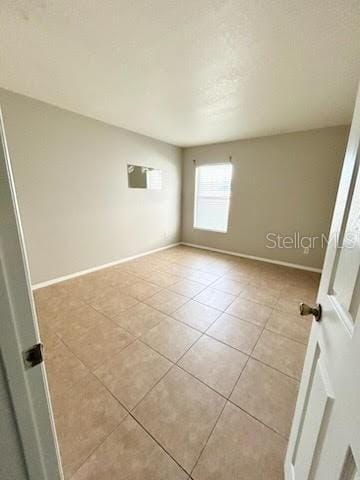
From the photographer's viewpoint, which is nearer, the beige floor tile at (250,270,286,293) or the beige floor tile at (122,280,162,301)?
the beige floor tile at (122,280,162,301)

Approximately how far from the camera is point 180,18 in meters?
1.27

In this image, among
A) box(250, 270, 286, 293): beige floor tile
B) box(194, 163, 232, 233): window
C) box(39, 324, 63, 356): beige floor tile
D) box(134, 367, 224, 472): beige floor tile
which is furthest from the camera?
box(194, 163, 232, 233): window

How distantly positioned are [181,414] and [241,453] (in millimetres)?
367

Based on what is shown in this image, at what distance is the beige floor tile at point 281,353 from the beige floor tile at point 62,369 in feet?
4.67

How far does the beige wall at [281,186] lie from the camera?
3207 mm

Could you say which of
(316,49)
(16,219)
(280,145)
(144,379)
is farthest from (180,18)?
(280,145)

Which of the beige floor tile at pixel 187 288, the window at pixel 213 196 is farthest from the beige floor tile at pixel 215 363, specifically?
the window at pixel 213 196

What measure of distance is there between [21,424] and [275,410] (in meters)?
1.40

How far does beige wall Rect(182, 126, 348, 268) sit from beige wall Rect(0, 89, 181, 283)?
1.75m

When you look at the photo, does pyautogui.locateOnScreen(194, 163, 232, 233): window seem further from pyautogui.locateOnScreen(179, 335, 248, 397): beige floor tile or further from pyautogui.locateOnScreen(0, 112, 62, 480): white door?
pyautogui.locateOnScreen(0, 112, 62, 480): white door

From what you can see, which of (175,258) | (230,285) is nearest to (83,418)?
(230,285)

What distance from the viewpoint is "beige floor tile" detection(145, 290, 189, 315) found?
7.67 feet

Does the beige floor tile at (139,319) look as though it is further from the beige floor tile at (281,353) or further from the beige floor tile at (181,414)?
the beige floor tile at (281,353)

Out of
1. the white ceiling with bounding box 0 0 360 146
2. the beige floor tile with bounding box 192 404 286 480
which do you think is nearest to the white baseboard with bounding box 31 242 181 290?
the white ceiling with bounding box 0 0 360 146
